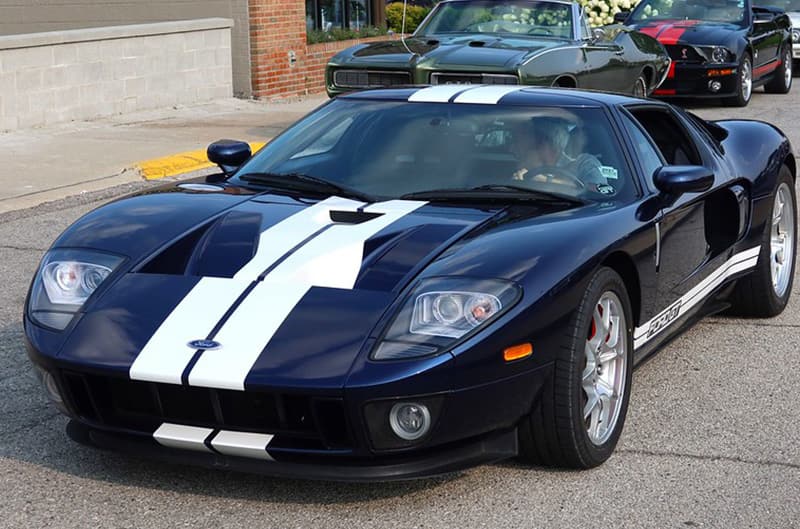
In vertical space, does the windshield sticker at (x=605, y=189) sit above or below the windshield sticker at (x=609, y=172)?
below

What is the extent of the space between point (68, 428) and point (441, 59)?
8160mm

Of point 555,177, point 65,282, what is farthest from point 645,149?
point 65,282

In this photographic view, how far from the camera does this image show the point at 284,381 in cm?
392

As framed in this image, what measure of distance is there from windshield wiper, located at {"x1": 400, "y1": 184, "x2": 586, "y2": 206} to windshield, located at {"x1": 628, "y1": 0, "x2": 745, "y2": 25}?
13.9 meters

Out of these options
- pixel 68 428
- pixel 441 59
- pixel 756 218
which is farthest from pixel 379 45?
pixel 68 428

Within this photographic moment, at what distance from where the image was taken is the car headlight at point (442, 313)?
3996mm

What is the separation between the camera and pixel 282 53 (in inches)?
723

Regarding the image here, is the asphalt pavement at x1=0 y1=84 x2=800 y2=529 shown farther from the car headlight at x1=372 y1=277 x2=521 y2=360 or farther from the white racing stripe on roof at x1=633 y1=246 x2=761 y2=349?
the car headlight at x1=372 y1=277 x2=521 y2=360

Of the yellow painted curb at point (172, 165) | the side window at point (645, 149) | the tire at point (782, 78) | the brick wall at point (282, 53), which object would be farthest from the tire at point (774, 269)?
the tire at point (782, 78)

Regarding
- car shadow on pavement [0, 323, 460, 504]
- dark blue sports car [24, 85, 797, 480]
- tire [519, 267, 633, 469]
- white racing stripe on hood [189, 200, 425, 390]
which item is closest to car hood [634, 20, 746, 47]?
dark blue sports car [24, 85, 797, 480]

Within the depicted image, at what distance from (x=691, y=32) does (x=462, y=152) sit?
515 inches

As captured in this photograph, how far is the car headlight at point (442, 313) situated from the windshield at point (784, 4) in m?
20.4

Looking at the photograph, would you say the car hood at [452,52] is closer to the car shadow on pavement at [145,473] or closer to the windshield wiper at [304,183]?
the windshield wiper at [304,183]

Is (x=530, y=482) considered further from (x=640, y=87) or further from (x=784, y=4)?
(x=784, y=4)
